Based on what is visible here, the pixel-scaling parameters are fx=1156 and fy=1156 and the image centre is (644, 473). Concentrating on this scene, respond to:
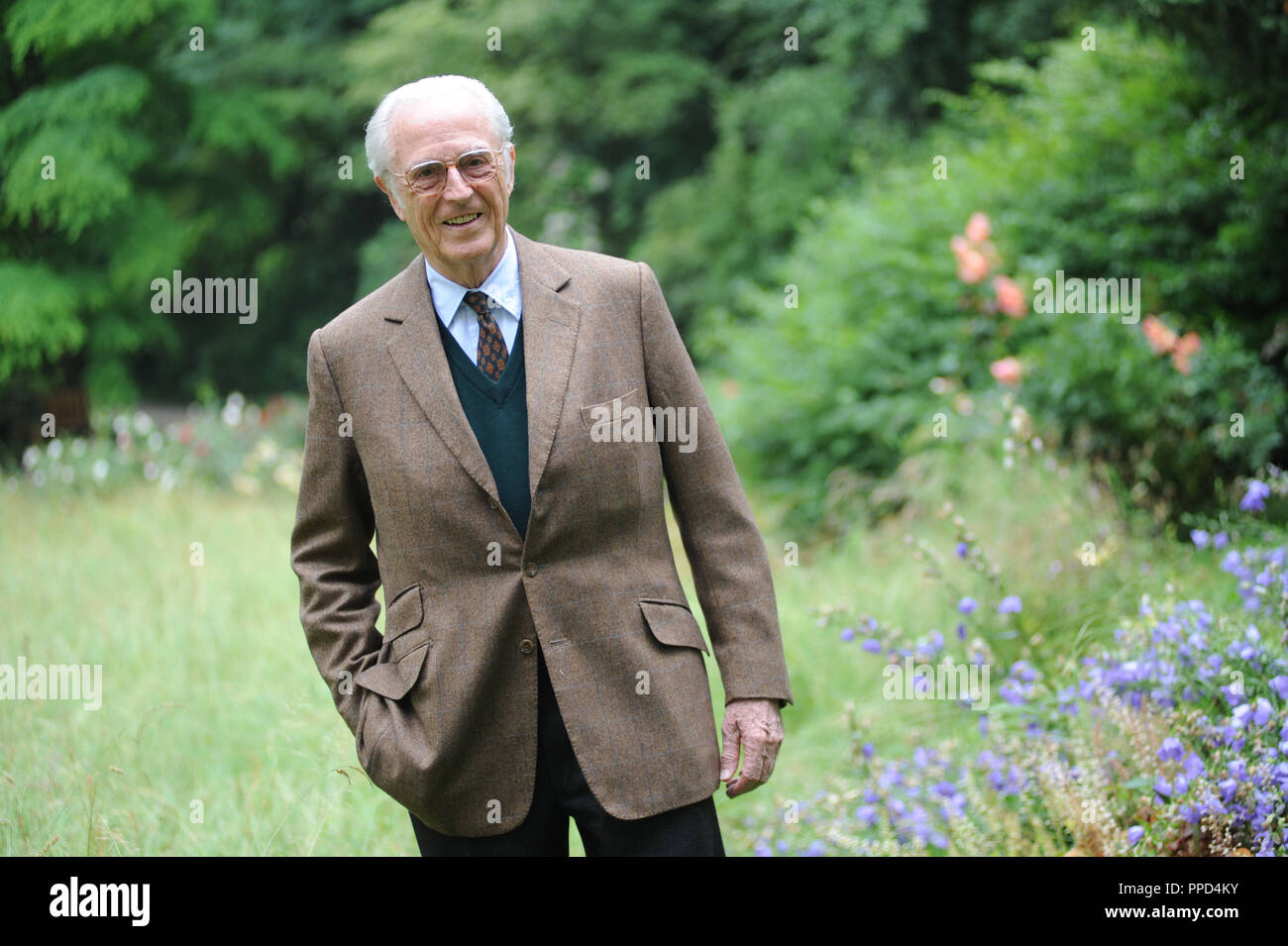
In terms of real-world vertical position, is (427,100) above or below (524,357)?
above

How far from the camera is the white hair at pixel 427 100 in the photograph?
210cm

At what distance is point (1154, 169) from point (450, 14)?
10071 mm

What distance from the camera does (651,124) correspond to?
13852 mm

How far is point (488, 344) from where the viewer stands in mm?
2199

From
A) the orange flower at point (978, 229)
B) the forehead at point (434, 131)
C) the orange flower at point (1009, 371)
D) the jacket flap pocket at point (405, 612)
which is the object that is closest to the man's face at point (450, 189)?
the forehead at point (434, 131)

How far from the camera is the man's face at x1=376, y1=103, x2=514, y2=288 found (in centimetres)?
207

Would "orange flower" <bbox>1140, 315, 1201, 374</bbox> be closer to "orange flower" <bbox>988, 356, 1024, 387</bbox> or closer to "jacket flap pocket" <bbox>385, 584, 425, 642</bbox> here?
"orange flower" <bbox>988, 356, 1024, 387</bbox>

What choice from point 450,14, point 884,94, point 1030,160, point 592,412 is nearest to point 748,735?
point 592,412

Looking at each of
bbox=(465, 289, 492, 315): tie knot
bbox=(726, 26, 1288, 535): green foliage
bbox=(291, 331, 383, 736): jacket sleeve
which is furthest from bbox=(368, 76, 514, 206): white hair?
bbox=(726, 26, 1288, 535): green foliage

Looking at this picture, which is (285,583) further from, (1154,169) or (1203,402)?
(1154,169)

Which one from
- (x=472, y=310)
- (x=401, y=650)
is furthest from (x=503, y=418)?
(x=401, y=650)

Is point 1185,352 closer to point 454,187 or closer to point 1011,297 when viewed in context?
point 1011,297

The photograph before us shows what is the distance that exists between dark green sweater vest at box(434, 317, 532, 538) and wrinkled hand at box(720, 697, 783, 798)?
542 millimetres

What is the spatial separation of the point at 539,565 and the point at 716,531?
357 millimetres
